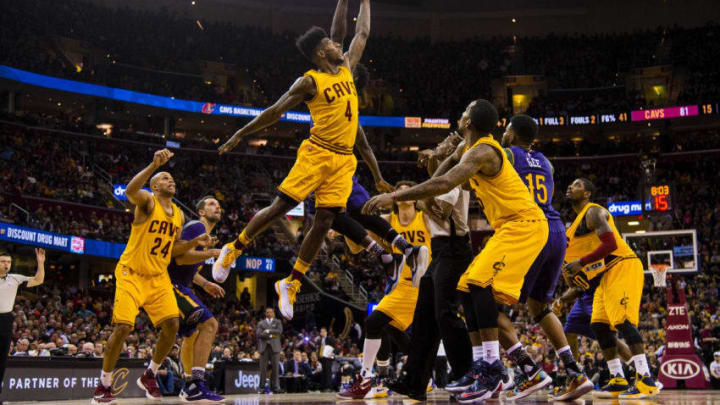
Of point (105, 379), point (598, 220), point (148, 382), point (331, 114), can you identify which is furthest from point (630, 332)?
point (105, 379)

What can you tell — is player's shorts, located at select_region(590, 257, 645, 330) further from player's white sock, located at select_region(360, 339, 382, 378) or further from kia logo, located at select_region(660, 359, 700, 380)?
kia logo, located at select_region(660, 359, 700, 380)

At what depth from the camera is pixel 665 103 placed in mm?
39906

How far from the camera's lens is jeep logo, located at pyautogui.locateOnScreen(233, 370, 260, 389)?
54.1 ft

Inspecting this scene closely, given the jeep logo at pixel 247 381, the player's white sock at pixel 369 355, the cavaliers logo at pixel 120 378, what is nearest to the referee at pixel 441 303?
the player's white sock at pixel 369 355

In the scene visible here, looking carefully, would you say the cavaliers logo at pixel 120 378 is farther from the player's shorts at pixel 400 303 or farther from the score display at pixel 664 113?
the score display at pixel 664 113

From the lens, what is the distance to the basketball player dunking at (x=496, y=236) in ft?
18.6

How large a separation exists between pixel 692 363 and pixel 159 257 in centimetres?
1302

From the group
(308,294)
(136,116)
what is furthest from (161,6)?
(308,294)

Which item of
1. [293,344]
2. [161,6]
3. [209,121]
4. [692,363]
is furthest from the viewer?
[161,6]

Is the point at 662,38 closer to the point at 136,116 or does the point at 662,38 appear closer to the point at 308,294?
the point at 308,294

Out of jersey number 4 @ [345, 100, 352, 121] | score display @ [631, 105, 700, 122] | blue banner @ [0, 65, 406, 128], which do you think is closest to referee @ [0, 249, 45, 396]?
jersey number 4 @ [345, 100, 352, 121]

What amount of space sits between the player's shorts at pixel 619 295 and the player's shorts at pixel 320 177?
11.0 ft

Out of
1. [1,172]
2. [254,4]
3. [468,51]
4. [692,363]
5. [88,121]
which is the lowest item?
[692,363]

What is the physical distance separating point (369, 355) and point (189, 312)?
6.68ft
